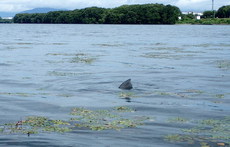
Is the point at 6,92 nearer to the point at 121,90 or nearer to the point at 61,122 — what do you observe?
the point at 121,90

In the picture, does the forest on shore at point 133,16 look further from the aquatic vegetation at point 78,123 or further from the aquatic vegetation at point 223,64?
the aquatic vegetation at point 78,123

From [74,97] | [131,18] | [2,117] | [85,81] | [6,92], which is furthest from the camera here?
Result: [131,18]

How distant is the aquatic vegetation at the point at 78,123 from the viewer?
9875 mm

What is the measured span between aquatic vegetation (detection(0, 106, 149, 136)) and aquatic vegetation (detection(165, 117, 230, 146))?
4.42 ft

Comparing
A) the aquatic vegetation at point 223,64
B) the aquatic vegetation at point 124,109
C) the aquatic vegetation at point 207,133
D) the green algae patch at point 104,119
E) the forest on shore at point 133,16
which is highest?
the forest on shore at point 133,16

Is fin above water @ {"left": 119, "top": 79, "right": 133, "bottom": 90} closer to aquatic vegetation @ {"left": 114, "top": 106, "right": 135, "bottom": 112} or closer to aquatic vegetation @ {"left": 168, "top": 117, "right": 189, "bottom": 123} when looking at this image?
aquatic vegetation @ {"left": 114, "top": 106, "right": 135, "bottom": 112}

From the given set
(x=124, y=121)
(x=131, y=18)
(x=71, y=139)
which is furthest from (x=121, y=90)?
(x=131, y=18)

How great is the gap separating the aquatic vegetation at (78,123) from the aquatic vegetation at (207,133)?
1.35m

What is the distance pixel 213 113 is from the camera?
11.9 metres

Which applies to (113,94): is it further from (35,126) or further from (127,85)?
(35,126)

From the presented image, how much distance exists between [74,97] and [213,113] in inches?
190

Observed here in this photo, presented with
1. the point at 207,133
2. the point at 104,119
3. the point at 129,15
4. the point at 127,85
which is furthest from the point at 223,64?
the point at 129,15

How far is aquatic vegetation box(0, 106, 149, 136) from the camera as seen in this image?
988 centimetres

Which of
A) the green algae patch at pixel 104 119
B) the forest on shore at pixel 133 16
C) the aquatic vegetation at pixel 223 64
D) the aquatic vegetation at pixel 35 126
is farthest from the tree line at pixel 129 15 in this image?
the aquatic vegetation at pixel 35 126
